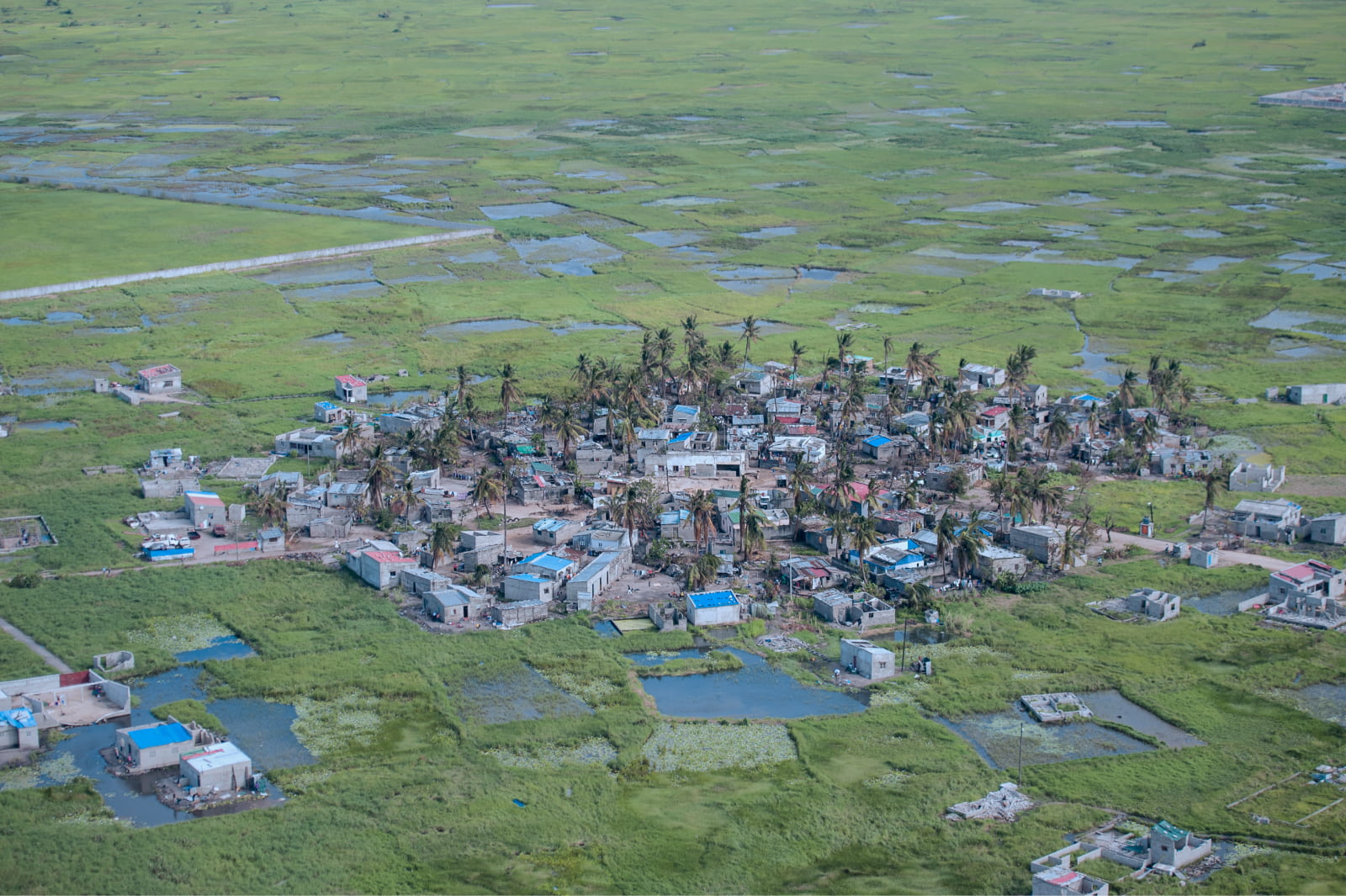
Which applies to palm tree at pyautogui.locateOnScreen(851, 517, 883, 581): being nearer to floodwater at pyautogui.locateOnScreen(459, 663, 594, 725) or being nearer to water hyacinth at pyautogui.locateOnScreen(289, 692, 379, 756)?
floodwater at pyautogui.locateOnScreen(459, 663, 594, 725)

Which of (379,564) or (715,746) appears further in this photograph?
(379,564)

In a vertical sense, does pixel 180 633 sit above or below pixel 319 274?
below

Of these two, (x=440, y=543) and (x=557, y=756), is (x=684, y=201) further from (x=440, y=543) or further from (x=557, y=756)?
(x=557, y=756)

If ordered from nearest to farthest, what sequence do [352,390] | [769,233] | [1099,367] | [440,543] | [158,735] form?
[158,735] → [440,543] → [352,390] → [1099,367] → [769,233]

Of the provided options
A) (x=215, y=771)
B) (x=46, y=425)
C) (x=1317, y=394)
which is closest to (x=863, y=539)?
(x=215, y=771)

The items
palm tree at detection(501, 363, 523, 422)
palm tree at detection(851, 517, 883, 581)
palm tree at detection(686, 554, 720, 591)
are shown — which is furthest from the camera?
palm tree at detection(501, 363, 523, 422)

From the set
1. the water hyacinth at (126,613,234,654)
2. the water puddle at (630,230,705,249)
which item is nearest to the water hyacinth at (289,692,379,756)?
the water hyacinth at (126,613,234,654)

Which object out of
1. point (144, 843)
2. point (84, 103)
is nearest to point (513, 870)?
point (144, 843)
